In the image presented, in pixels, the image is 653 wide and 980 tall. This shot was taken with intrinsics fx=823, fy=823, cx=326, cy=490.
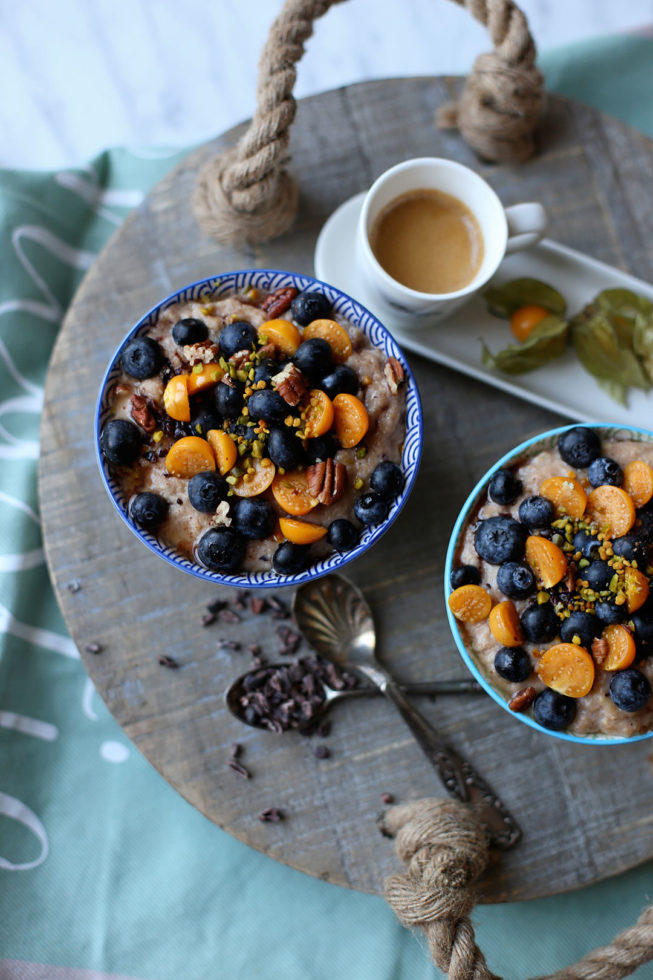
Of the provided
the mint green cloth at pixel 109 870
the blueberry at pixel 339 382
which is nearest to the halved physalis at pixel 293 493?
the blueberry at pixel 339 382

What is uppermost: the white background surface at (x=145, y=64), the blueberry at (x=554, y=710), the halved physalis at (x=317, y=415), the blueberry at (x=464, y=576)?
the white background surface at (x=145, y=64)

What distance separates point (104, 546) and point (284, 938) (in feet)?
5.11

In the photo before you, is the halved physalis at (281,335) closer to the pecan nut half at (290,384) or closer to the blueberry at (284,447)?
the pecan nut half at (290,384)

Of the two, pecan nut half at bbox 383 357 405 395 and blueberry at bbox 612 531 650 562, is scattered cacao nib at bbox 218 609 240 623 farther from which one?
blueberry at bbox 612 531 650 562

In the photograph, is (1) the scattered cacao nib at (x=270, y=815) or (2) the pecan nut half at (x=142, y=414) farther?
(1) the scattered cacao nib at (x=270, y=815)

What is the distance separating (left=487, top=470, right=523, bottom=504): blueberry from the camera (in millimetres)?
2414

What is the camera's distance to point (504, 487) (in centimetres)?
241

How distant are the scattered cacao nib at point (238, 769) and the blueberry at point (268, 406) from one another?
47.5 inches

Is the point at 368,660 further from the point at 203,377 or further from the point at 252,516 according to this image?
the point at 203,377

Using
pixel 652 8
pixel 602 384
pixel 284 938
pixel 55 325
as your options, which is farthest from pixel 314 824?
pixel 652 8

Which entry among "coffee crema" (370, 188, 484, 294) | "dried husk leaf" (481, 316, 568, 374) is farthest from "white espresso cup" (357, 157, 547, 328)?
"dried husk leaf" (481, 316, 568, 374)

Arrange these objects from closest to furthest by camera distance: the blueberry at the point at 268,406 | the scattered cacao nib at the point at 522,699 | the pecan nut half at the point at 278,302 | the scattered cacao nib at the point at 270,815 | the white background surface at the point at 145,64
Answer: the blueberry at the point at 268,406, the scattered cacao nib at the point at 522,699, the pecan nut half at the point at 278,302, the scattered cacao nib at the point at 270,815, the white background surface at the point at 145,64

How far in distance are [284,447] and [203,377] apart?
0.31 m

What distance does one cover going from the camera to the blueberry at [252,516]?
229cm
